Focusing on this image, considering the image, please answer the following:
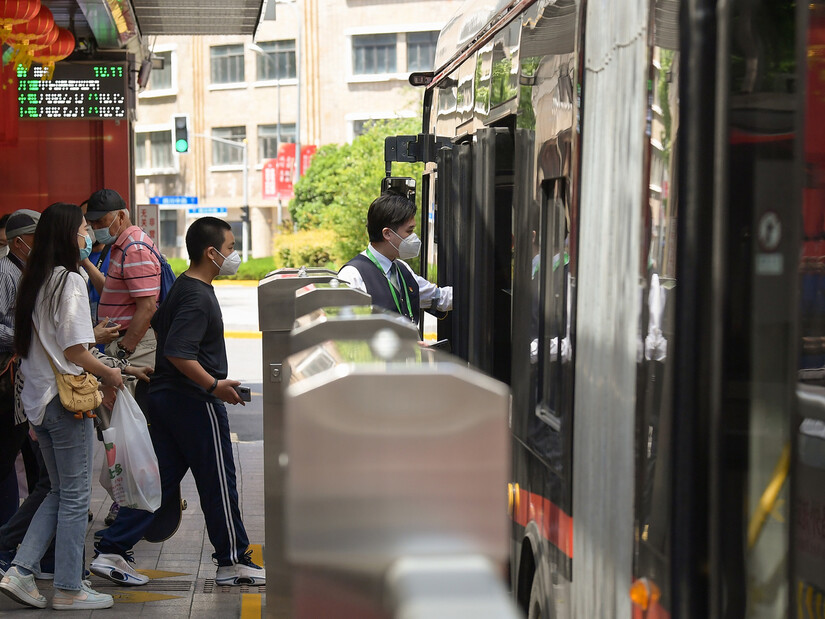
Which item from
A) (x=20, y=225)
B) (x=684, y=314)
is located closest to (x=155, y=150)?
(x=20, y=225)

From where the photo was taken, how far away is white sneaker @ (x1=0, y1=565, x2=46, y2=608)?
5.62 m

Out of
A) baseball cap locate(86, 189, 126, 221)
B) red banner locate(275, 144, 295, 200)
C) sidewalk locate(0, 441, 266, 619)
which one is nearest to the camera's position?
sidewalk locate(0, 441, 266, 619)

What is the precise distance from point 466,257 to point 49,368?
224 cm

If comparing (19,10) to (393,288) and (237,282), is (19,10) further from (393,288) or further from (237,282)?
(237,282)

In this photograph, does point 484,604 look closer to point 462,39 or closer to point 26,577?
point 26,577

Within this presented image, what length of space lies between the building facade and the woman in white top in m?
39.6

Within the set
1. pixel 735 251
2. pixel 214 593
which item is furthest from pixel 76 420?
pixel 735 251

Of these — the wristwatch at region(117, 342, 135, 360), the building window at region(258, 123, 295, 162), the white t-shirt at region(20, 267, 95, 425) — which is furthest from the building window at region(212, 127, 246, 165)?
the white t-shirt at region(20, 267, 95, 425)

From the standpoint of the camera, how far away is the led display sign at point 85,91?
1241 centimetres

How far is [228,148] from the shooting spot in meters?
52.0

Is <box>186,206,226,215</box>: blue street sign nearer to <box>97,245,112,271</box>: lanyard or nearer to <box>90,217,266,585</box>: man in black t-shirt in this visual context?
<box>97,245,112,271</box>: lanyard

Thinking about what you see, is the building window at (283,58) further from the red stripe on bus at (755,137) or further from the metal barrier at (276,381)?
the red stripe on bus at (755,137)

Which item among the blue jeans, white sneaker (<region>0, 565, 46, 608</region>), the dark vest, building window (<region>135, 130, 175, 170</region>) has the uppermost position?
building window (<region>135, 130, 175, 170</region>)

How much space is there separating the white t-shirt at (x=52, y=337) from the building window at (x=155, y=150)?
48913mm
